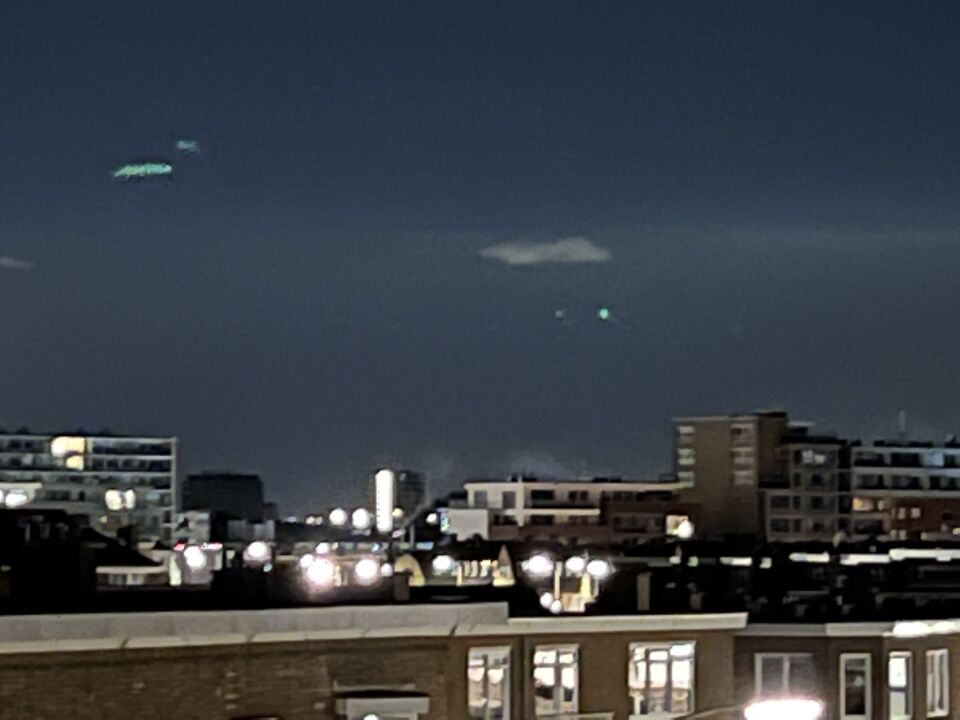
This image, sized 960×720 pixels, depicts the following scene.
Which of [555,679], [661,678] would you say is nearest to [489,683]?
[555,679]

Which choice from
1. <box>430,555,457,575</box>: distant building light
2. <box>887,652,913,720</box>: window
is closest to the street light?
<box>887,652,913,720</box>: window

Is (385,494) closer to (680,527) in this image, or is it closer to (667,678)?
(680,527)

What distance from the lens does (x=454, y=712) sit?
113ft

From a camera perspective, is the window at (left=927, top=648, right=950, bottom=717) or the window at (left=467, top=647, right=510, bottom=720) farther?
the window at (left=927, top=648, right=950, bottom=717)

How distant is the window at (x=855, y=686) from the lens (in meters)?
43.6

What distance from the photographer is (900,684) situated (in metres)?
44.0

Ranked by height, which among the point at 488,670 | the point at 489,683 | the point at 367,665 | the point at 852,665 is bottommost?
the point at 852,665

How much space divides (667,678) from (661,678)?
0.35 ft

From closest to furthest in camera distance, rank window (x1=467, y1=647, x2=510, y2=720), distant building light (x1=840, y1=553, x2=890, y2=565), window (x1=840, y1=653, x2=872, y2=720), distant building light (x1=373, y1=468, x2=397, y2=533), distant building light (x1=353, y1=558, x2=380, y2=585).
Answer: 1. window (x1=467, y1=647, x2=510, y2=720)
2. window (x1=840, y1=653, x2=872, y2=720)
3. distant building light (x1=353, y1=558, x2=380, y2=585)
4. distant building light (x1=840, y1=553, x2=890, y2=565)
5. distant building light (x1=373, y1=468, x2=397, y2=533)

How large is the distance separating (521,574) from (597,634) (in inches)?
658

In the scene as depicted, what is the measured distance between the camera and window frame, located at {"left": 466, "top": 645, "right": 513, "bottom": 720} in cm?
3559

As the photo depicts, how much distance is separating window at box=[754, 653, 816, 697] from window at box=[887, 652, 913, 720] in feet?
4.18

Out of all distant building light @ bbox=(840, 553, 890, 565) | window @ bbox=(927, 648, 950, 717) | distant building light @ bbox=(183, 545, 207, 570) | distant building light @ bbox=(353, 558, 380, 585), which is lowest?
window @ bbox=(927, 648, 950, 717)

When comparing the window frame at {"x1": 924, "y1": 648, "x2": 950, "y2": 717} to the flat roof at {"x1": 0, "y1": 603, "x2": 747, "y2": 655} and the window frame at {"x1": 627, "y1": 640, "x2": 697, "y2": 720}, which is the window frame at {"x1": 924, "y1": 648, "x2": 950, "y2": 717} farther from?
the flat roof at {"x1": 0, "y1": 603, "x2": 747, "y2": 655}
